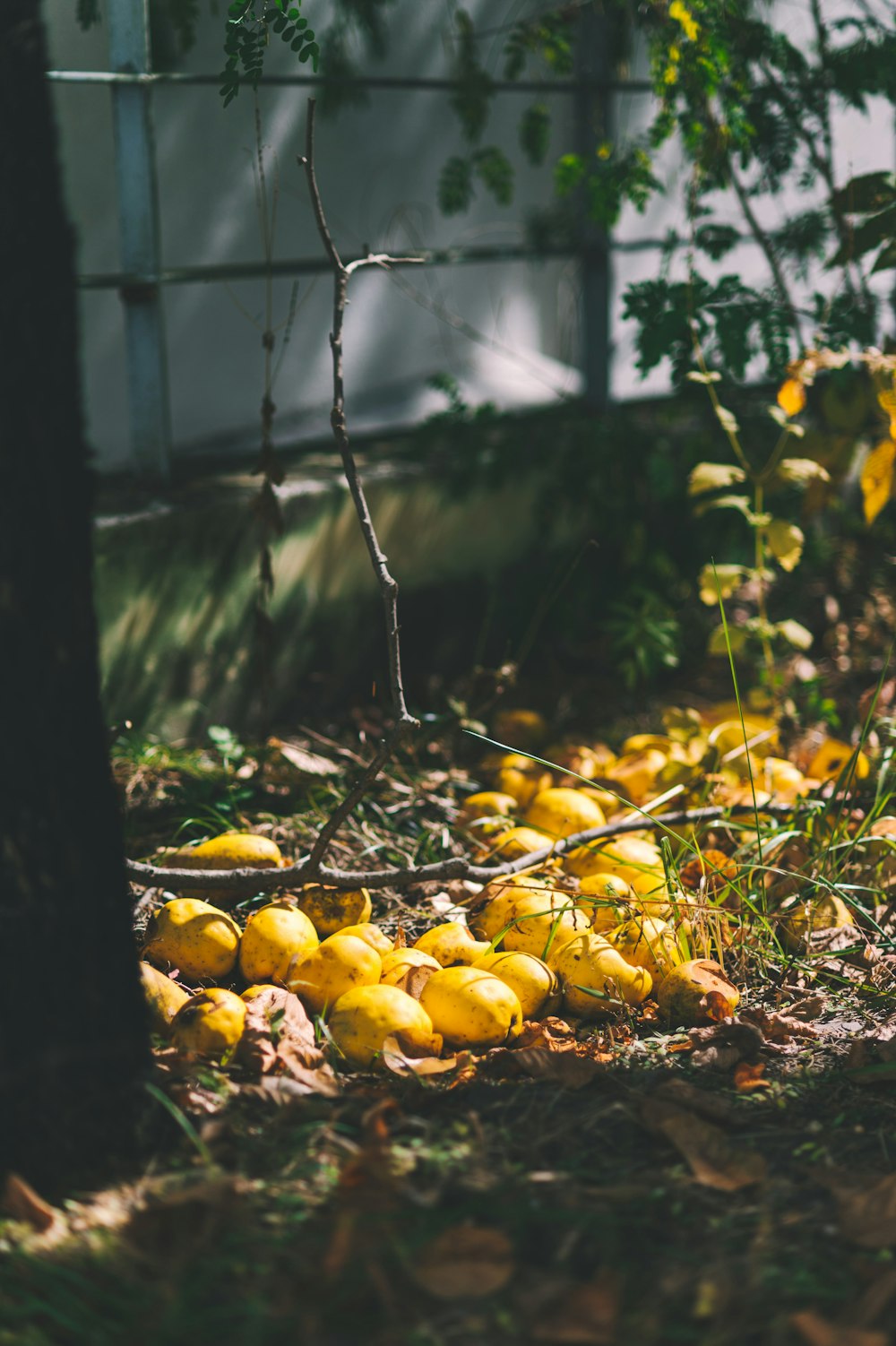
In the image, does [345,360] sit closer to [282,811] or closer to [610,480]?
[610,480]

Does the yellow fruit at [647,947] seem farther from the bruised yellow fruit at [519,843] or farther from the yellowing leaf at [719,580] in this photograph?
the yellowing leaf at [719,580]

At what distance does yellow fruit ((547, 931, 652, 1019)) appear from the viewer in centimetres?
228

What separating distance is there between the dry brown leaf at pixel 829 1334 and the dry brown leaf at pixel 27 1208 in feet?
3.04

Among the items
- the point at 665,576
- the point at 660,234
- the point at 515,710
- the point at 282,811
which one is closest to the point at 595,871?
the point at 282,811

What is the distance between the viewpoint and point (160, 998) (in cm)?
213

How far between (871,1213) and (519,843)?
49.1 inches

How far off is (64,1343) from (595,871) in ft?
4.83

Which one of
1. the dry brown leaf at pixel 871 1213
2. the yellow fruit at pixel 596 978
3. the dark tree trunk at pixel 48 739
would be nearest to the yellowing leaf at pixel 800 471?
the yellow fruit at pixel 596 978

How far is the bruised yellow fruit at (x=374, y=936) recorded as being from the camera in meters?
2.37

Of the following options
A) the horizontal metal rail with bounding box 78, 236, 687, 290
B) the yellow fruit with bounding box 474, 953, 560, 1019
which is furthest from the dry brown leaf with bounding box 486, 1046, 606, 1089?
the horizontal metal rail with bounding box 78, 236, 687, 290

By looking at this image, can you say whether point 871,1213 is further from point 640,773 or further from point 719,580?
point 719,580

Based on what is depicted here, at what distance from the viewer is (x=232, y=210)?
15.0 ft

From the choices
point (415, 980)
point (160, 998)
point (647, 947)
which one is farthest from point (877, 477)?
point (160, 998)

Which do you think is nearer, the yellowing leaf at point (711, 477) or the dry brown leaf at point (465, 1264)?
the dry brown leaf at point (465, 1264)
